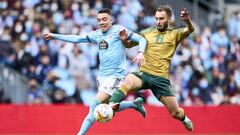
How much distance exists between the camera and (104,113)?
1284 cm

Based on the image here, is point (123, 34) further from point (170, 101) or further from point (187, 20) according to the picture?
point (170, 101)

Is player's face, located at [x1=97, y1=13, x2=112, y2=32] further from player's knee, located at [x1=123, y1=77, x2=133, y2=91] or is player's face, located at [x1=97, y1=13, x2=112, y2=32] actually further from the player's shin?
the player's shin

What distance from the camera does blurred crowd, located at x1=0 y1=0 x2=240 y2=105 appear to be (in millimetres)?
21391

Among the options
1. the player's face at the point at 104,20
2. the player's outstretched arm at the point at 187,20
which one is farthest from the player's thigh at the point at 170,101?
the player's face at the point at 104,20

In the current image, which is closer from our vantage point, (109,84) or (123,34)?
(123,34)

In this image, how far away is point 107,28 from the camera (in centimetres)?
1400

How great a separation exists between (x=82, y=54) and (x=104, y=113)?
29.5 feet

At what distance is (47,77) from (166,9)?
815 centimetres

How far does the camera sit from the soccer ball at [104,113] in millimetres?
12836

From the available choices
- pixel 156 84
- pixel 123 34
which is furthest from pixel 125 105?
pixel 123 34

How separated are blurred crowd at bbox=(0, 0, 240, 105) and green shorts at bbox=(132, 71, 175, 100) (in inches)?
288

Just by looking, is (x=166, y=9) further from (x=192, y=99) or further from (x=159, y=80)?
(x=192, y=99)

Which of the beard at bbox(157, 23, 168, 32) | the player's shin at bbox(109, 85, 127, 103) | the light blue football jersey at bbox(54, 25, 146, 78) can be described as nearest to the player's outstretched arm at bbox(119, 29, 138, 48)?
the light blue football jersey at bbox(54, 25, 146, 78)

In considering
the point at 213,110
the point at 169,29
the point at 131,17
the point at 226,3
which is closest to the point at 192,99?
the point at 213,110
